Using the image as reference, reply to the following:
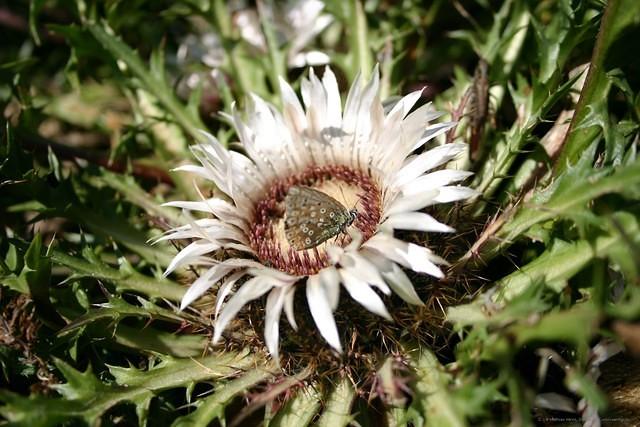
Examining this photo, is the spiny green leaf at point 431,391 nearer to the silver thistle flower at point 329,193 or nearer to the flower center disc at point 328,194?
the silver thistle flower at point 329,193

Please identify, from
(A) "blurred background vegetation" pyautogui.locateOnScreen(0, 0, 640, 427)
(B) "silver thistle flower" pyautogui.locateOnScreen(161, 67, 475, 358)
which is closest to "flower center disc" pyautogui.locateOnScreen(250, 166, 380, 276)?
(B) "silver thistle flower" pyautogui.locateOnScreen(161, 67, 475, 358)

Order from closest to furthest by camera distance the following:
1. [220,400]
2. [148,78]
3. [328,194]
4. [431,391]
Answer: [431,391] < [220,400] < [328,194] < [148,78]

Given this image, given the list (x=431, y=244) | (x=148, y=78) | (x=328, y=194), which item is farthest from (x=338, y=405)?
(x=148, y=78)

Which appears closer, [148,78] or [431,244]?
[431,244]

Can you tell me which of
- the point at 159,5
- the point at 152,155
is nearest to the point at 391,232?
the point at 152,155

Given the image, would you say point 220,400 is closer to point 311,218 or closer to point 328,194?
point 311,218

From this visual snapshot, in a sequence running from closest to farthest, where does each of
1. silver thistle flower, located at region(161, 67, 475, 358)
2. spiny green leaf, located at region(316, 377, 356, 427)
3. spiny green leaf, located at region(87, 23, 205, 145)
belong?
1. silver thistle flower, located at region(161, 67, 475, 358)
2. spiny green leaf, located at region(316, 377, 356, 427)
3. spiny green leaf, located at region(87, 23, 205, 145)

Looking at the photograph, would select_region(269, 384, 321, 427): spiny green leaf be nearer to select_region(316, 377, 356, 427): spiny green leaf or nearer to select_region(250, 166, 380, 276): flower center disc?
select_region(316, 377, 356, 427): spiny green leaf

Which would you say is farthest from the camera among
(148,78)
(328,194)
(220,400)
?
(148,78)
